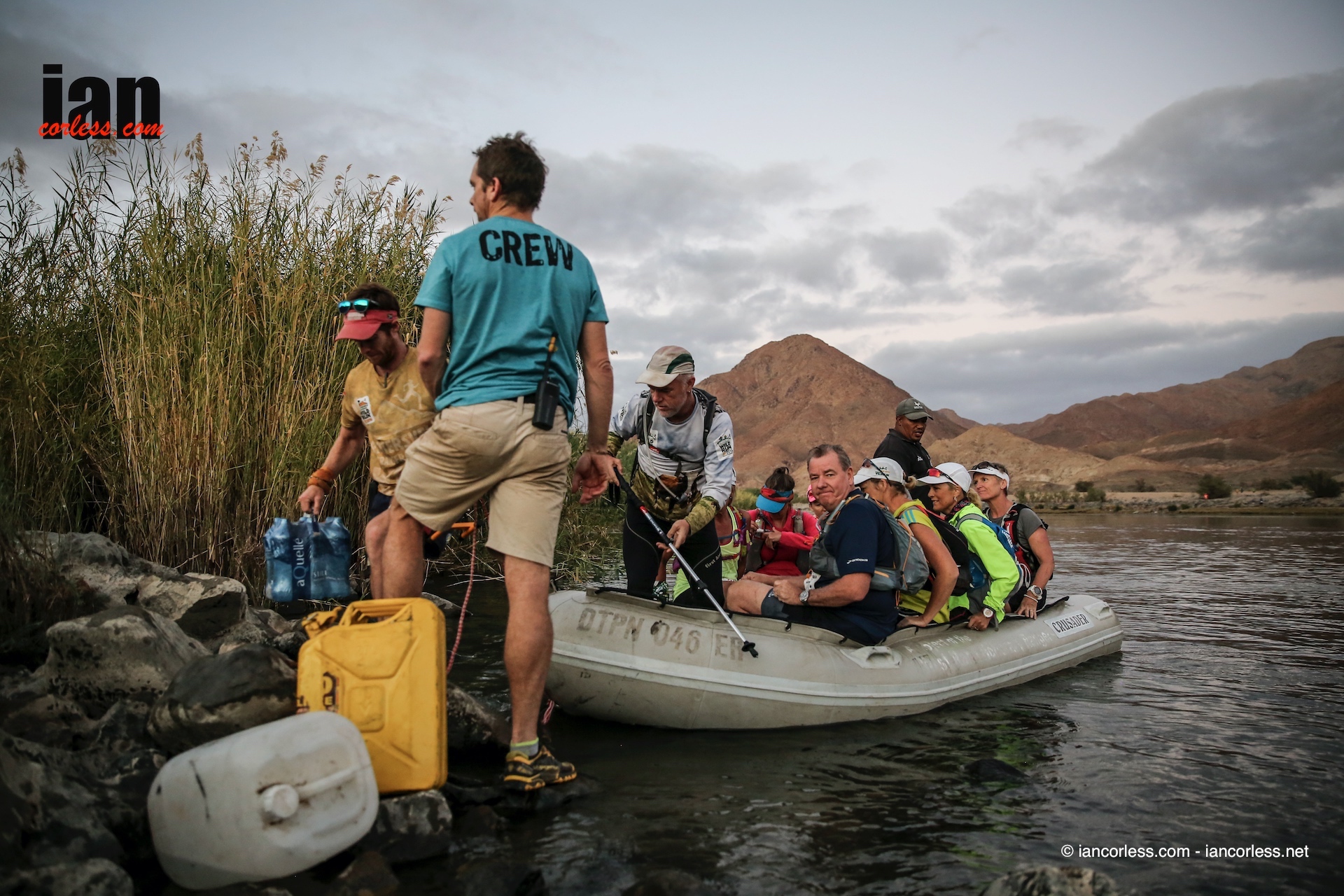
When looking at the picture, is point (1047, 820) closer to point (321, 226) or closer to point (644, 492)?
point (644, 492)

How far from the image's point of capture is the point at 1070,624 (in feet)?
24.0

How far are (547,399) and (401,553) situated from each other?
2.95ft

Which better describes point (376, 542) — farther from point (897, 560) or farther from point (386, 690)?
point (897, 560)

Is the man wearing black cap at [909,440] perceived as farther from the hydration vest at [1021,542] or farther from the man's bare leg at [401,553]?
the man's bare leg at [401,553]

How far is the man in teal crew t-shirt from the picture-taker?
3.60m

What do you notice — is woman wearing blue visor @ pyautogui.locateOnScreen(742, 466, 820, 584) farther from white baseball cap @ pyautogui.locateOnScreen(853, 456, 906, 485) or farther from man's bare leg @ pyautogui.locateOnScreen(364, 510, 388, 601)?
man's bare leg @ pyautogui.locateOnScreen(364, 510, 388, 601)

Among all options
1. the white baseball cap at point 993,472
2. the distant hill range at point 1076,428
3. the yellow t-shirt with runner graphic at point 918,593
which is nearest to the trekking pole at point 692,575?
the yellow t-shirt with runner graphic at point 918,593

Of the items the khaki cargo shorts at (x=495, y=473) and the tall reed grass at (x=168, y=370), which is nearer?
the khaki cargo shorts at (x=495, y=473)

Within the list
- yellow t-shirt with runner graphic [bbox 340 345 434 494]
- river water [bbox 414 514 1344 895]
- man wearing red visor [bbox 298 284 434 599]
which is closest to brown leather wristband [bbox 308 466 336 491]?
man wearing red visor [bbox 298 284 434 599]

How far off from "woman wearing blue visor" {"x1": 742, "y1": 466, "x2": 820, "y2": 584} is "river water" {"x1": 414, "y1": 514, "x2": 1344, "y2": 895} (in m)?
1.79

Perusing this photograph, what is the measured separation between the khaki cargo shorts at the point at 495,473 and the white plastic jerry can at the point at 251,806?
3.32 feet

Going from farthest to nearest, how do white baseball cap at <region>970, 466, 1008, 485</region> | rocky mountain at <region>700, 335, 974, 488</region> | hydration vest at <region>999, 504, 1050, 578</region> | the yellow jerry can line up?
rocky mountain at <region>700, 335, 974, 488</region> → white baseball cap at <region>970, 466, 1008, 485</region> → hydration vest at <region>999, 504, 1050, 578</region> → the yellow jerry can

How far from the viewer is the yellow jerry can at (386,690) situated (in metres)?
3.29

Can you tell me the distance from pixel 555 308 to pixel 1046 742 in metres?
3.86
